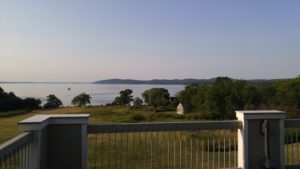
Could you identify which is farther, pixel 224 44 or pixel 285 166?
pixel 224 44

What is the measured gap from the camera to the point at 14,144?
3061 mm

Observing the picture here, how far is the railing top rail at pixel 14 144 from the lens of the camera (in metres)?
2.77

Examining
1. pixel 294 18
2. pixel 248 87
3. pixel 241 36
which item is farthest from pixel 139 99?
pixel 294 18

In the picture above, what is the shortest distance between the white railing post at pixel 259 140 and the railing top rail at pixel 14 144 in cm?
279

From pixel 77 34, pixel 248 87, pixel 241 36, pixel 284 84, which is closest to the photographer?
pixel 77 34

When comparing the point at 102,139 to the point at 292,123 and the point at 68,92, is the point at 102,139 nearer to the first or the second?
the point at 292,123

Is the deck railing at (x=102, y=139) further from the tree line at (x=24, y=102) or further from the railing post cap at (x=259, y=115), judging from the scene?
the tree line at (x=24, y=102)

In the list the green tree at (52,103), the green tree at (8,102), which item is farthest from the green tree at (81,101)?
the green tree at (8,102)

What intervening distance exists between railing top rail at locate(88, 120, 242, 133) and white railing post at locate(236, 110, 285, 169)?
0.47ft

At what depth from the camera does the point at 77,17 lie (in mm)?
13234

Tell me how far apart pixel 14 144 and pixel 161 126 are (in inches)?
83.8

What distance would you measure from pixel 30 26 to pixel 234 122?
38.9ft

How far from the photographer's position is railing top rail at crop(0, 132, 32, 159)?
2770 mm

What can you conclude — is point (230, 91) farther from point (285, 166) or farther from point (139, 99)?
point (285, 166)
